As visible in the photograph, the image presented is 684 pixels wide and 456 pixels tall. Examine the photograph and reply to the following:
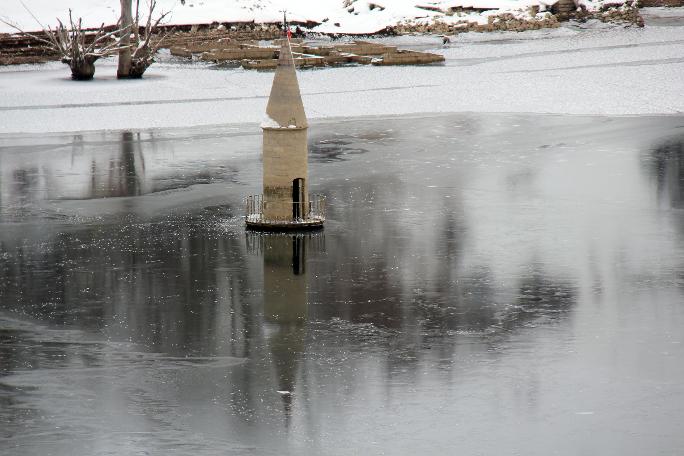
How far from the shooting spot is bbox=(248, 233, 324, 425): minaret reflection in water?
14.5 metres

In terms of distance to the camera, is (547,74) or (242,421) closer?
(242,421)

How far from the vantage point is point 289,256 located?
69.4 feet

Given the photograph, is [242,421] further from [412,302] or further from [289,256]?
[289,256]

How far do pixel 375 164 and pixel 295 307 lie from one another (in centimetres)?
1416

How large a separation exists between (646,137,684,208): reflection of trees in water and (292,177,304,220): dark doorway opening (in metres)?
7.48

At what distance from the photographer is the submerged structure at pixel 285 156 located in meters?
23.0

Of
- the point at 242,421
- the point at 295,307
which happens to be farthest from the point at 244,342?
the point at 242,421

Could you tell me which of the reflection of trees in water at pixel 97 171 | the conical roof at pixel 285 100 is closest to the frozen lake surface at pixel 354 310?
the reflection of trees in water at pixel 97 171

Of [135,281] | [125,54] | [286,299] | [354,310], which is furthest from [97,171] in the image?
[125,54]

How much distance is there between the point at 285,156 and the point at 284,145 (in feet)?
0.66

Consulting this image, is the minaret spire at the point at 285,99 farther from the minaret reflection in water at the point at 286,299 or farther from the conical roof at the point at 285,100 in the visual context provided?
the minaret reflection in water at the point at 286,299

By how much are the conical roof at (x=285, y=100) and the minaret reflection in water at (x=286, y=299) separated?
6.68 feet

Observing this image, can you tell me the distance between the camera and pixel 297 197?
2330cm

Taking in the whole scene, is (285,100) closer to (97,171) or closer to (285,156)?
(285,156)
